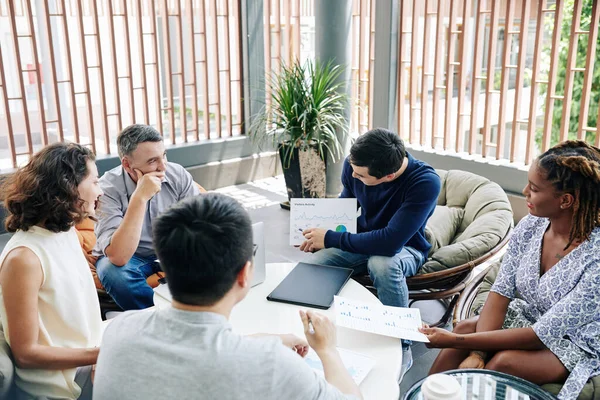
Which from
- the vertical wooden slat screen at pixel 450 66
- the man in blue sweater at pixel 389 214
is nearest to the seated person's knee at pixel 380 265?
the man in blue sweater at pixel 389 214

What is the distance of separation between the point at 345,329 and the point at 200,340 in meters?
0.89

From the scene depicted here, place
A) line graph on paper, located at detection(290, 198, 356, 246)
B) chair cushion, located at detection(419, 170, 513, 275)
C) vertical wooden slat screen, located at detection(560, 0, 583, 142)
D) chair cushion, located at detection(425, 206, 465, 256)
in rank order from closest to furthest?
line graph on paper, located at detection(290, 198, 356, 246) → chair cushion, located at detection(419, 170, 513, 275) → chair cushion, located at detection(425, 206, 465, 256) → vertical wooden slat screen, located at detection(560, 0, 583, 142)

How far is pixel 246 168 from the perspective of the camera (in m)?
5.93

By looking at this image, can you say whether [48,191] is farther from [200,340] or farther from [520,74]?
[520,74]

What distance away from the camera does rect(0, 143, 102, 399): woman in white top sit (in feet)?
5.13

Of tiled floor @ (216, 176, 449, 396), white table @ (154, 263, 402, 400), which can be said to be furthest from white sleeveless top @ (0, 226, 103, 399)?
tiled floor @ (216, 176, 449, 396)

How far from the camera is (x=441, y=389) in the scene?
1404 millimetres

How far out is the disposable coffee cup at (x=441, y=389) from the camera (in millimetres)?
1393

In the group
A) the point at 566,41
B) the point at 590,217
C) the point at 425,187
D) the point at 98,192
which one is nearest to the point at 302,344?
the point at 98,192

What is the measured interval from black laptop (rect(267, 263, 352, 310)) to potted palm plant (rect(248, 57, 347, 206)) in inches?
99.6

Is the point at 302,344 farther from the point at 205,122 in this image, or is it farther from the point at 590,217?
the point at 205,122

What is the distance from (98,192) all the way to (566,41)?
5253mm

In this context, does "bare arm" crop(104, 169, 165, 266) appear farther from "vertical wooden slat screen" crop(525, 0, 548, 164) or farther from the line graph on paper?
"vertical wooden slat screen" crop(525, 0, 548, 164)

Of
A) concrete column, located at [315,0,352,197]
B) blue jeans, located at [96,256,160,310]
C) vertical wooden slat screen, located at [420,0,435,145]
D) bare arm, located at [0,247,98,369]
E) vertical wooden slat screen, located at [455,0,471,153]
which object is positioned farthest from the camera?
concrete column, located at [315,0,352,197]
